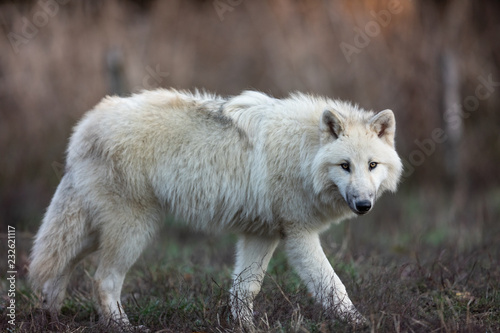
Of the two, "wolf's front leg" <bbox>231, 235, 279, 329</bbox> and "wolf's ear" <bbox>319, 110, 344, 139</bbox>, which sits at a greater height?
"wolf's ear" <bbox>319, 110, 344, 139</bbox>

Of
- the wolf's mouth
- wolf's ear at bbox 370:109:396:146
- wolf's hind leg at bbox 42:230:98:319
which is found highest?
wolf's ear at bbox 370:109:396:146

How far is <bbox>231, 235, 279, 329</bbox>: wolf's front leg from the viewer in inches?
205

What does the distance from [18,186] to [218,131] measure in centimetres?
663

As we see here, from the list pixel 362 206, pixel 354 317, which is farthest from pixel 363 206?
pixel 354 317

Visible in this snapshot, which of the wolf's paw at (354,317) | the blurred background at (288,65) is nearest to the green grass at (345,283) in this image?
the wolf's paw at (354,317)

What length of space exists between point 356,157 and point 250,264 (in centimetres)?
141

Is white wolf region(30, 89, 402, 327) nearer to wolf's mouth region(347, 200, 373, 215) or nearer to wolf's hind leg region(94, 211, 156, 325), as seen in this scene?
wolf's hind leg region(94, 211, 156, 325)

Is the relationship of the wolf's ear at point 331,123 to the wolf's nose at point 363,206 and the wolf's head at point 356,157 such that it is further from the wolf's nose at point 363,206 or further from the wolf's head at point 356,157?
the wolf's nose at point 363,206

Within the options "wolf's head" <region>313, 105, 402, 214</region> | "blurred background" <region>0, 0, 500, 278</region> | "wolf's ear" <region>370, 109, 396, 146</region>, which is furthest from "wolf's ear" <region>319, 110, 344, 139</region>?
"blurred background" <region>0, 0, 500, 278</region>

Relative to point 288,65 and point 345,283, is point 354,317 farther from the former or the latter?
point 288,65

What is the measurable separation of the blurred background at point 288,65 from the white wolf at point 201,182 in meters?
5.84

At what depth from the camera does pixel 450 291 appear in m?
5.48

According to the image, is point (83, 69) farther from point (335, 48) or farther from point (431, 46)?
point (431, 46)

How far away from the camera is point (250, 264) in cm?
546
